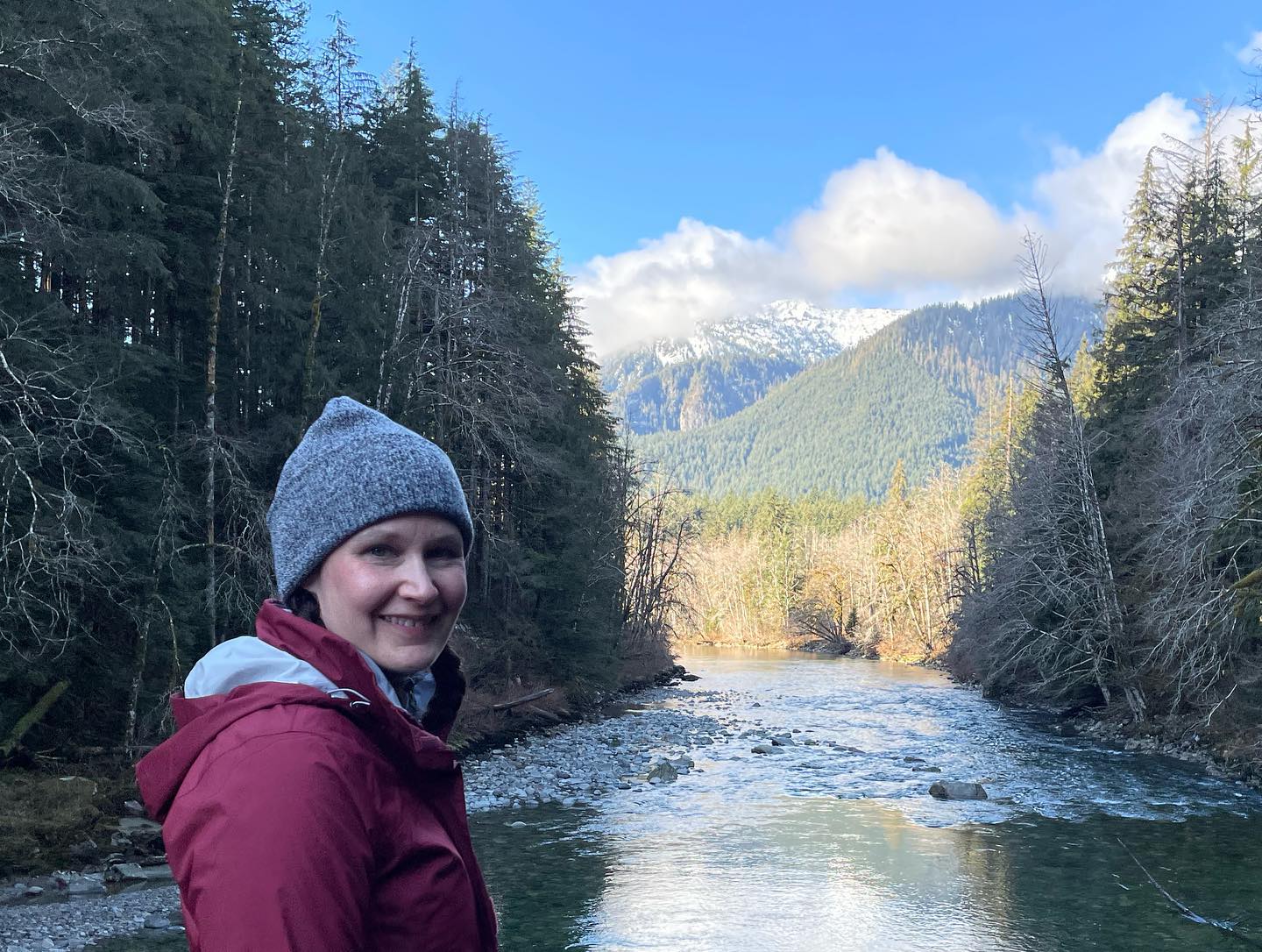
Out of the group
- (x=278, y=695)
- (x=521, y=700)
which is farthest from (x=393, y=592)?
(x=521, y=700)

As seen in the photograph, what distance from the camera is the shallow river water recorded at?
9328 mm

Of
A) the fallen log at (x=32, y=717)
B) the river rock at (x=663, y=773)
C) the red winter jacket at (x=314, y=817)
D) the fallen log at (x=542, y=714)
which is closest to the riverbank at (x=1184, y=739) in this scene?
the river rock at (x=663, y=773)

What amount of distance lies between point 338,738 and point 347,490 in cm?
53

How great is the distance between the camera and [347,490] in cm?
186

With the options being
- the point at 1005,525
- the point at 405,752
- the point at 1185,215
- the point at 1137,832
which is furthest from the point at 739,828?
the point at 1185,215

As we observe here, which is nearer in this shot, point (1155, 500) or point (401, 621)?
point (401, 621)

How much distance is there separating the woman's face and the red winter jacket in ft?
0.49

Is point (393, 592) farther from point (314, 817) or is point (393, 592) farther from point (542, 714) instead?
point (542, 714)

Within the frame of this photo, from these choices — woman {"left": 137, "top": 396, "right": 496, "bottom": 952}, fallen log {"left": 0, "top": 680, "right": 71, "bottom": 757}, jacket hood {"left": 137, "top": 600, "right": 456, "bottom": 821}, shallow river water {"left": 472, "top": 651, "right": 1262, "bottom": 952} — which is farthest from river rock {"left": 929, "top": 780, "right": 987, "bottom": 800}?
jacket hood {"left": 137, "top": 600, "right": 456, "bottom": 821}

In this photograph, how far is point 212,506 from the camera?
1438 centimetres

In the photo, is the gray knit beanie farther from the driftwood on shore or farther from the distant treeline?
the driftwood on shore

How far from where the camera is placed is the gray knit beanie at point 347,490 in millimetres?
1854

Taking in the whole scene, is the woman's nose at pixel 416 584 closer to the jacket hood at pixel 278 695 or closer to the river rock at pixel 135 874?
the jacket hood at pixel 278 695

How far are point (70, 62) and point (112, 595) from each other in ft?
20.8
